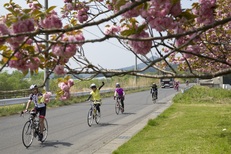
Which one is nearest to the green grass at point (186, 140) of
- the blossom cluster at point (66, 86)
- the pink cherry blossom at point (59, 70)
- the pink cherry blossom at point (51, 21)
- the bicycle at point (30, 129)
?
the bicycle at point (30, 129)

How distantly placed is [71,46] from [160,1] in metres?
0.81

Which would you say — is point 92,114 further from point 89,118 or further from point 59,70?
point 59,70

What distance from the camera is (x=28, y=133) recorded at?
9.52 metres

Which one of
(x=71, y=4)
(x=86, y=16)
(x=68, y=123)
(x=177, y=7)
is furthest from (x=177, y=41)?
(x=68, y=123)

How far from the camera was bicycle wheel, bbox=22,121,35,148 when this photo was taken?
30.6ft

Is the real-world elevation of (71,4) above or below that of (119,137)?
above

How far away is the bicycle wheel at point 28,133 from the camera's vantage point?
30.6 ft

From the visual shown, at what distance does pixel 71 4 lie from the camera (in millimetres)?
4812

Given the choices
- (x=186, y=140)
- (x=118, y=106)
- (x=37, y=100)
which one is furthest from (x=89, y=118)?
(x=186, y=140)

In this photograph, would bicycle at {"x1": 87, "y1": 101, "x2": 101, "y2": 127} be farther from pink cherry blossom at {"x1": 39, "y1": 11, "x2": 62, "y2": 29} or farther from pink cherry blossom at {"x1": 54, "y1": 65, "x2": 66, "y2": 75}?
pink cherry blossom at {"x1": 39, "y1": 11, "x2": 62, "y2": 29}

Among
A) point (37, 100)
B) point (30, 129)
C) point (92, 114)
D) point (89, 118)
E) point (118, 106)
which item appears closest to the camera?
point (30, 129)

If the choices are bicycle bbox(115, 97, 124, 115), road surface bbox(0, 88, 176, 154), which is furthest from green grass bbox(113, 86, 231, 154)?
bicycle bbox(115, 97, 124, 115)

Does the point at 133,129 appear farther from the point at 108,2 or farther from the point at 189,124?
the point at 108,2

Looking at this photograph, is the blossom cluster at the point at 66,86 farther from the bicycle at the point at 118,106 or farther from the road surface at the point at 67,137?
the bicycle at the point at 118,106
